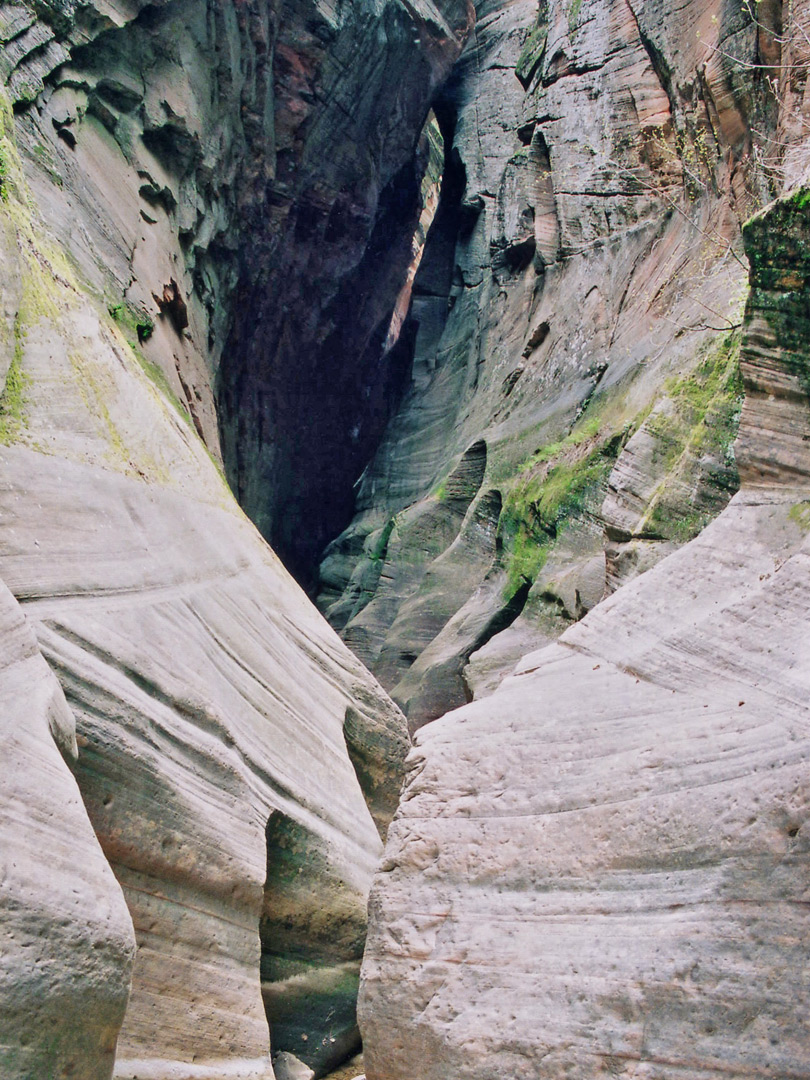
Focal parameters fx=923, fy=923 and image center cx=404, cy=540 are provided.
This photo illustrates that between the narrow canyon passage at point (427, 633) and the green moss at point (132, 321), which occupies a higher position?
the green moss at point (132, 321)

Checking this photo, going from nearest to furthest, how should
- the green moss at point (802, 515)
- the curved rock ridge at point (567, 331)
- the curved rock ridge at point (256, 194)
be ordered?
1. the green moss at point (802, 515)
2. the curved rock ridge at point (567, 331)
3. the curved rock ridge at point (256, 194)

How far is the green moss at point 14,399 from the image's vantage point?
6.18 m

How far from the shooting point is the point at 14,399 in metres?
6.41

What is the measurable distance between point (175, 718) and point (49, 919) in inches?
79.6

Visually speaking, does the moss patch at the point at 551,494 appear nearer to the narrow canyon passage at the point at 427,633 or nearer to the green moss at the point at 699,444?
the narrow canyon passage at the point at 427,633

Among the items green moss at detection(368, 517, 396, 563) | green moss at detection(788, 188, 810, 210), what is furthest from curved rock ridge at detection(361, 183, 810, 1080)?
green moss at detection(368, 517, 396, 563)

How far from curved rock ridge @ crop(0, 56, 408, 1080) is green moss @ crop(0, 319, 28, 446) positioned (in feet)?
0.06

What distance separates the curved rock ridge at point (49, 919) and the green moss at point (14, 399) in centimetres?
213

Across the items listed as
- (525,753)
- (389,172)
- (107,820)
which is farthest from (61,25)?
(389,172)

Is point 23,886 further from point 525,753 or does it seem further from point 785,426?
point 785,426

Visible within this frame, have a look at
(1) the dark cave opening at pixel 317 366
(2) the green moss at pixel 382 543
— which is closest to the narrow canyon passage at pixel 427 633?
(2) the green moss at pixel 382 543

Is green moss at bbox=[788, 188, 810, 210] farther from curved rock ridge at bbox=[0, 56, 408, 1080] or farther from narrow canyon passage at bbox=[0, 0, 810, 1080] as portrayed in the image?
curved rock ridge at bbox=[0, 56, 408, 1080]

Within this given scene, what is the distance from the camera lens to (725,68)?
12.0 meters

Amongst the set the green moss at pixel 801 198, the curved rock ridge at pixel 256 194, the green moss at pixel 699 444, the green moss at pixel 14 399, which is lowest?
the green moss at pixel 699 444
